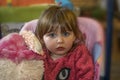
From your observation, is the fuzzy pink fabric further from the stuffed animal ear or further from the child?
the child

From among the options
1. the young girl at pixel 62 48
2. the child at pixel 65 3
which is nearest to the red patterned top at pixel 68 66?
the young girl at pixel 62 48

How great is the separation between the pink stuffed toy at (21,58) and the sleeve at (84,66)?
0.09m

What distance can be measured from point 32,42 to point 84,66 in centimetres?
13

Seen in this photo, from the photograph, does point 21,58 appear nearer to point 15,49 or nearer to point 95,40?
point 15,49

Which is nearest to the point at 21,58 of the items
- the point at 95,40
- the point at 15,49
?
the point at 15,49

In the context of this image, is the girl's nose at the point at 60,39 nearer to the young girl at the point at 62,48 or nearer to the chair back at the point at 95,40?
the young girl at the point at 62,48

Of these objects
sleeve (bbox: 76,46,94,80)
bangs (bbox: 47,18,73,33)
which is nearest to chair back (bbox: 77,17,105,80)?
sleeve (bbox: 76,46,94,80)

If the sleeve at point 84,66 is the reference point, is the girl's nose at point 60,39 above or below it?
above

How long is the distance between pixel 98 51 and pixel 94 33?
0.12 m

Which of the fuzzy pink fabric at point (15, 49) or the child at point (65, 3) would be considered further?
the child at point (65, 3)

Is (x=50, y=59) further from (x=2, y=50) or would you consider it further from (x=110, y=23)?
(x=110, y=23)

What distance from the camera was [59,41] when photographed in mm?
672

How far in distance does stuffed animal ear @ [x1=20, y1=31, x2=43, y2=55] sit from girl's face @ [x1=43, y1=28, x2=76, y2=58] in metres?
0.02

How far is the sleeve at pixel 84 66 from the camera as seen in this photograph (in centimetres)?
68
